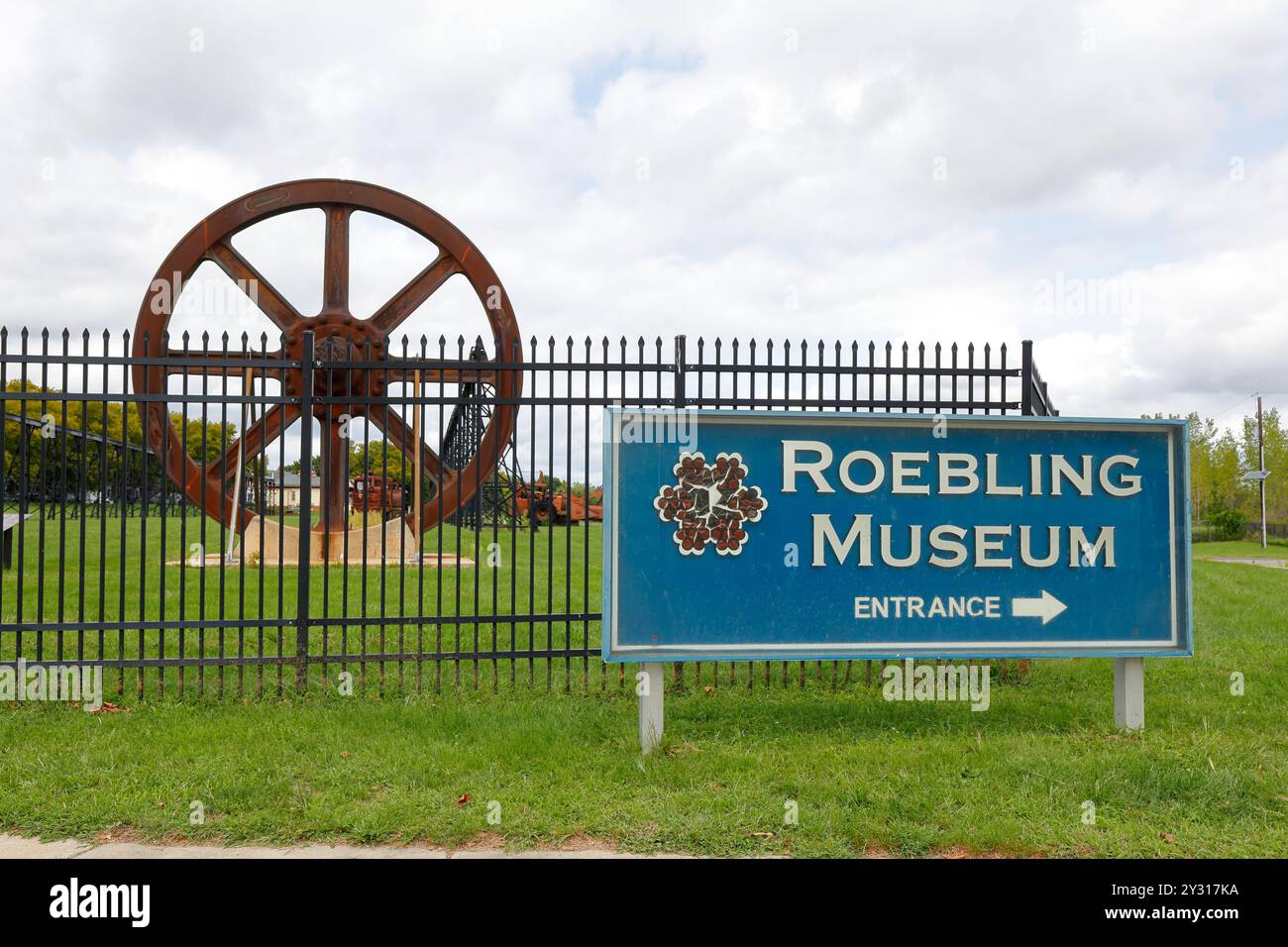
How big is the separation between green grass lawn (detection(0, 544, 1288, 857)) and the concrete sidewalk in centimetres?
9

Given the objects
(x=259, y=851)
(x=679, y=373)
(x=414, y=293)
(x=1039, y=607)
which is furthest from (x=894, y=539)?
(x=414, y=293)

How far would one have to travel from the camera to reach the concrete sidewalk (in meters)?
3.67

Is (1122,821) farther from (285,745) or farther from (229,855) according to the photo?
(285,745)

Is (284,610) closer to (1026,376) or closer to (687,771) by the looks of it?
(687,771)

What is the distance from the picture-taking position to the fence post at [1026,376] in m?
6.55

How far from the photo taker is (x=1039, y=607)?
5.41m

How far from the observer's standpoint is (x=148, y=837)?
387cm

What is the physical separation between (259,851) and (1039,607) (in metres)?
4.38

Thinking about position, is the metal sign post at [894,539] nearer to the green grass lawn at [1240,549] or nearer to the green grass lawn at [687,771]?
the green grass lawn at [687,771]

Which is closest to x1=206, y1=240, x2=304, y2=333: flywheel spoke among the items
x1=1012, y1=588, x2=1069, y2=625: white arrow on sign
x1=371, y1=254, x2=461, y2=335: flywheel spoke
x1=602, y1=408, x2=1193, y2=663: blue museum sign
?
x1=371, y1=254, x2=461, y2=335: flywheel spoke

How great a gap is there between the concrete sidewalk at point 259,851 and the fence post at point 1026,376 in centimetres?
445

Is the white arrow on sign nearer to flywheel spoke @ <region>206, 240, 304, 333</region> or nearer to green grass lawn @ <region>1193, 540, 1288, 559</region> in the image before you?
flywheel spoke @ <region>206, 240, 304, 333</region>

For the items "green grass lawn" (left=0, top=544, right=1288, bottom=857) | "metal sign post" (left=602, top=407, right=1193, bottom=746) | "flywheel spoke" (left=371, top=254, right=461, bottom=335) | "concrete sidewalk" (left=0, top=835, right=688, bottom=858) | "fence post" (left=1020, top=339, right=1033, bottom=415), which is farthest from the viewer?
"flywheel spoke" (left=371, top=254, right=461, bottom=335)

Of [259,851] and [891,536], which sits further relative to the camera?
[891,536]
